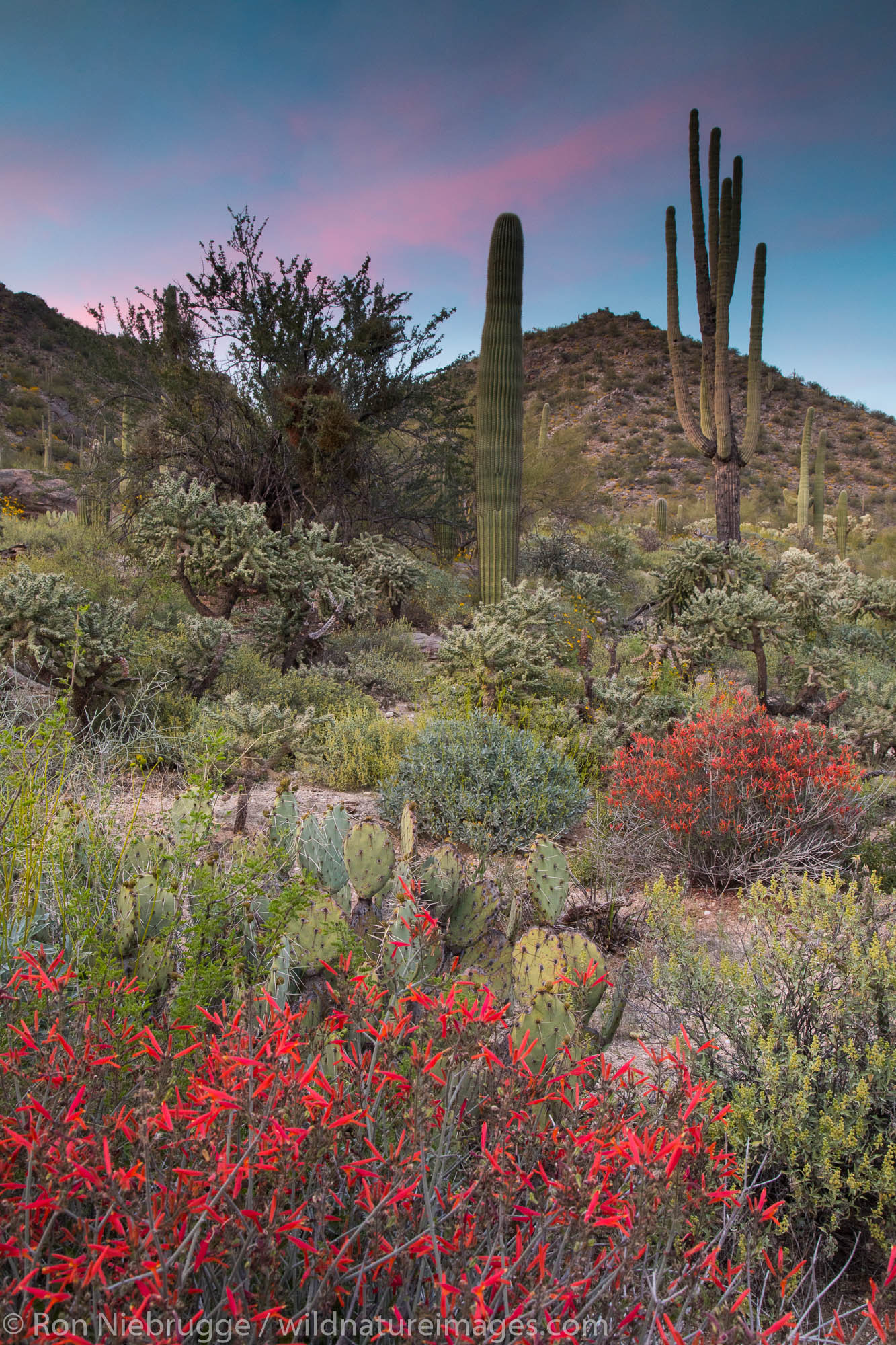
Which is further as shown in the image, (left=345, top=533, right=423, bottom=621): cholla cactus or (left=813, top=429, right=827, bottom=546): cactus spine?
(left=813, top=429, right=827, bottom=546): cactus spine

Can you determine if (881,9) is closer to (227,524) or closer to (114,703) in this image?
(227,524)

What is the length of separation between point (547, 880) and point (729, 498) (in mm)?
8101

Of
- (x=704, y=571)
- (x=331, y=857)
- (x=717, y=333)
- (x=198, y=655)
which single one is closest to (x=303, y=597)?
(x=198, y=655)

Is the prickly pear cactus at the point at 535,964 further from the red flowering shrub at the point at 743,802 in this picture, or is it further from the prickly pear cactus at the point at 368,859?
the red flowering shrub at the point at 743,802

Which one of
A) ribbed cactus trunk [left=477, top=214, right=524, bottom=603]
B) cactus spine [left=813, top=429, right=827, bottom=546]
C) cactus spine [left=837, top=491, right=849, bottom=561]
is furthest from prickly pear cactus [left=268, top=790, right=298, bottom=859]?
cactus spine [left=837, top=491, right=849, bottom=561]

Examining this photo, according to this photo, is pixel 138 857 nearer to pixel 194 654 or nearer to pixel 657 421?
pixel 194 654

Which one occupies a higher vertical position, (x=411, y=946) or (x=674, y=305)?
(x=674, y=305)

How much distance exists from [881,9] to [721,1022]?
61.3 ft

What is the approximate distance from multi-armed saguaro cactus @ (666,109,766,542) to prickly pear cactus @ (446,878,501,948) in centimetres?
793

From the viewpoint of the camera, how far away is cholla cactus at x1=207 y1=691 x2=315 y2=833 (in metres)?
4.56

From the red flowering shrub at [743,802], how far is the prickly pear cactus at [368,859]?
1.69m

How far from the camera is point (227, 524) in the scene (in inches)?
249

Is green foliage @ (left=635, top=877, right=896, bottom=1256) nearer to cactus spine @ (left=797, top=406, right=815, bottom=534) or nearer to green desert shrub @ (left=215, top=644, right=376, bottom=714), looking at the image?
green desert shrub @ (left=215, top=644, right=376, bottom=714)

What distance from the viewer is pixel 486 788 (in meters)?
4.22
